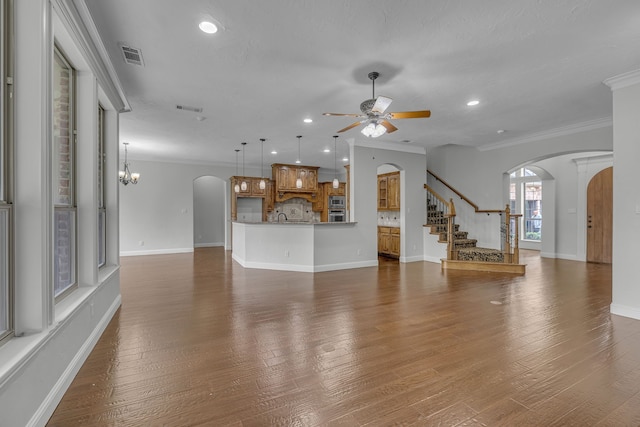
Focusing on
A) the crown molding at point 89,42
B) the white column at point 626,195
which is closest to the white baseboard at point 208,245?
the crown molding at point 89,42

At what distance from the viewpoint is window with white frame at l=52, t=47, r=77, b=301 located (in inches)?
96.8

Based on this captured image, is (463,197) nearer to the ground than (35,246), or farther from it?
farther from it

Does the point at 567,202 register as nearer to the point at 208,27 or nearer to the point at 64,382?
the point at 208,27

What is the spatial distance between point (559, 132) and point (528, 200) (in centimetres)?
477

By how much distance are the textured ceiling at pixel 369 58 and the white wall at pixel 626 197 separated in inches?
13.6

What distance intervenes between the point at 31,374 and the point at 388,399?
2095 mm

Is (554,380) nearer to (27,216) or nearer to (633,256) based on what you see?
(633,256)

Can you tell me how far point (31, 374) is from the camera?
5.45ft

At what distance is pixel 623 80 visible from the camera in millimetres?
3545

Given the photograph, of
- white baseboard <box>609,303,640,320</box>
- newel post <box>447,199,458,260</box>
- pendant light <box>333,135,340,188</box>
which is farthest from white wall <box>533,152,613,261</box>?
pendant light <box>333,135,340,188</box>

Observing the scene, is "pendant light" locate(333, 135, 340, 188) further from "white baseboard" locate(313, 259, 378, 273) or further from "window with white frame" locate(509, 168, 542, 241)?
"window with white frame" locate(509, 168, 542, 241)

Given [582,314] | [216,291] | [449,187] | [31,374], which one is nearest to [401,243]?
[449,187]

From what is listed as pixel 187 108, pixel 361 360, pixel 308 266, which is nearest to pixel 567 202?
pixel 308 266

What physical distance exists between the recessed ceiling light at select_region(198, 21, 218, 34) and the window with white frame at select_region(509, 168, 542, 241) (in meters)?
10.1
